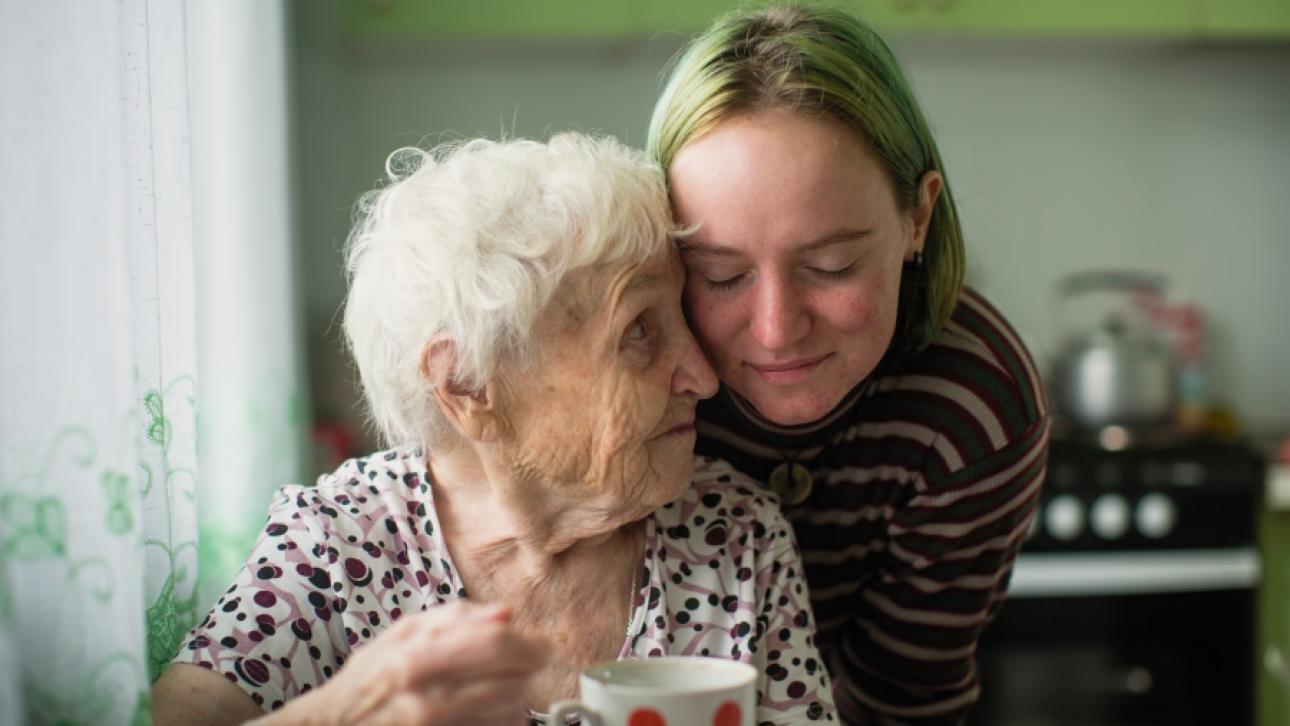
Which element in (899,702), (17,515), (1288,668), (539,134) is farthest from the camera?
(539,134)

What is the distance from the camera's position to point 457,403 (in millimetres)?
1104

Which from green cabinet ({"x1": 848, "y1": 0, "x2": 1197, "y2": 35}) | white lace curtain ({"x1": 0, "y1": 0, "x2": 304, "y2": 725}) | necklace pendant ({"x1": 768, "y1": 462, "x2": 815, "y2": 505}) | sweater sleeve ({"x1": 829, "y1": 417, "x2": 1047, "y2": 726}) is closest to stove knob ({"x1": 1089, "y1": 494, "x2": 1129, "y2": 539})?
green cabinet ({"x1": 848, "y1": 0, "x2": 1197, "y2": 35})

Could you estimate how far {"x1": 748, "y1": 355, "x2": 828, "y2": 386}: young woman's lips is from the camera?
119cm

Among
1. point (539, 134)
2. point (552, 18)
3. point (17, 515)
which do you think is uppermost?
point (552, 18)

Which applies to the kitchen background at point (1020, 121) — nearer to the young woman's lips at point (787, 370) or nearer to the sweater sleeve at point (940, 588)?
the sweater sleeve at point (940, 588)

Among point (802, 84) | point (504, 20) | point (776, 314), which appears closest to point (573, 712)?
point (776, 314)

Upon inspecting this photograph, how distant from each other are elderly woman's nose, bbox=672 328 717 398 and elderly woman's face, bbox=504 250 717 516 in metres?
0.03

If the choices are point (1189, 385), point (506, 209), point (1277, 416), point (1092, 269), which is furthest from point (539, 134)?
point (506, 209)

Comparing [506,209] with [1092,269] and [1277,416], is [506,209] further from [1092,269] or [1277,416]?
[1277,416]

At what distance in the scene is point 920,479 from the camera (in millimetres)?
1360

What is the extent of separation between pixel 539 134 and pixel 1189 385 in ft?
5.88

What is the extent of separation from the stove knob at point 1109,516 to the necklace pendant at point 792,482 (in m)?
1.70

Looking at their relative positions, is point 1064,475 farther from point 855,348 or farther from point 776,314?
point 776,314

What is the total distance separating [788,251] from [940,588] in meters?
0.47
